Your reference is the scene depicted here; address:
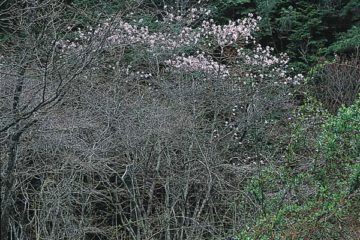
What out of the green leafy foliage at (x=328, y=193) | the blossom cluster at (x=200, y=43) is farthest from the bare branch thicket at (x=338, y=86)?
the green leafy foliage at (x=328, y=193)

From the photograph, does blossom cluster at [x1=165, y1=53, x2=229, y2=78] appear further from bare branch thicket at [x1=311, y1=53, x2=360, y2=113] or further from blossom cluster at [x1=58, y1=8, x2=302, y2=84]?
bare branch thicket at [x1=311, y1=53, x2=360, y2=113]

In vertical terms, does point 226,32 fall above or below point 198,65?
above

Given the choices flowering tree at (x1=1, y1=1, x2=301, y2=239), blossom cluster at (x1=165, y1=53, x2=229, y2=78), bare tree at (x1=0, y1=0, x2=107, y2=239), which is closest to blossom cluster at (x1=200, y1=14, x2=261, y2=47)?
blossom cluster at (x1=165, y1=53, x2=229, y2=78)

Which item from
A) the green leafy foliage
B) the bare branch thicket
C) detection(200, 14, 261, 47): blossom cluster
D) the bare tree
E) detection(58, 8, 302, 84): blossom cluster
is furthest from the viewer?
detection(200, 14, 261, 47): blossom cluster

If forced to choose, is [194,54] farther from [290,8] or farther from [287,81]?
[290,8]

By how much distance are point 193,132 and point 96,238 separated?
8.36ft

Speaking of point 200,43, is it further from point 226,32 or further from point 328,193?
point 328,193

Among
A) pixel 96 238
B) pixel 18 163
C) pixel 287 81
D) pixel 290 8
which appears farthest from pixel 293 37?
pixel 18 163

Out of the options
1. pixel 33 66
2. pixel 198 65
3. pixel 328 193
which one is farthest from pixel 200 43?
pixel 328 193

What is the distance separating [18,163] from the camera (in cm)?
812

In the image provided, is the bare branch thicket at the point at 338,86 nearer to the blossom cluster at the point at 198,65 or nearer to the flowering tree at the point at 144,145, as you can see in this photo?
the flowering tree at the point at 144,145

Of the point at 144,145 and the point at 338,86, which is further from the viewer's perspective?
the point at 338,86

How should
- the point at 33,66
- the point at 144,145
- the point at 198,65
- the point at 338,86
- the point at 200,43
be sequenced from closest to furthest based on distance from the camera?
the point at 33,66
the point at 144,145
the point at 198,65
the point at 338,86
the point at 200,43

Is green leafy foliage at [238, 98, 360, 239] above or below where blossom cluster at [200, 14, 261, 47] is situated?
below
